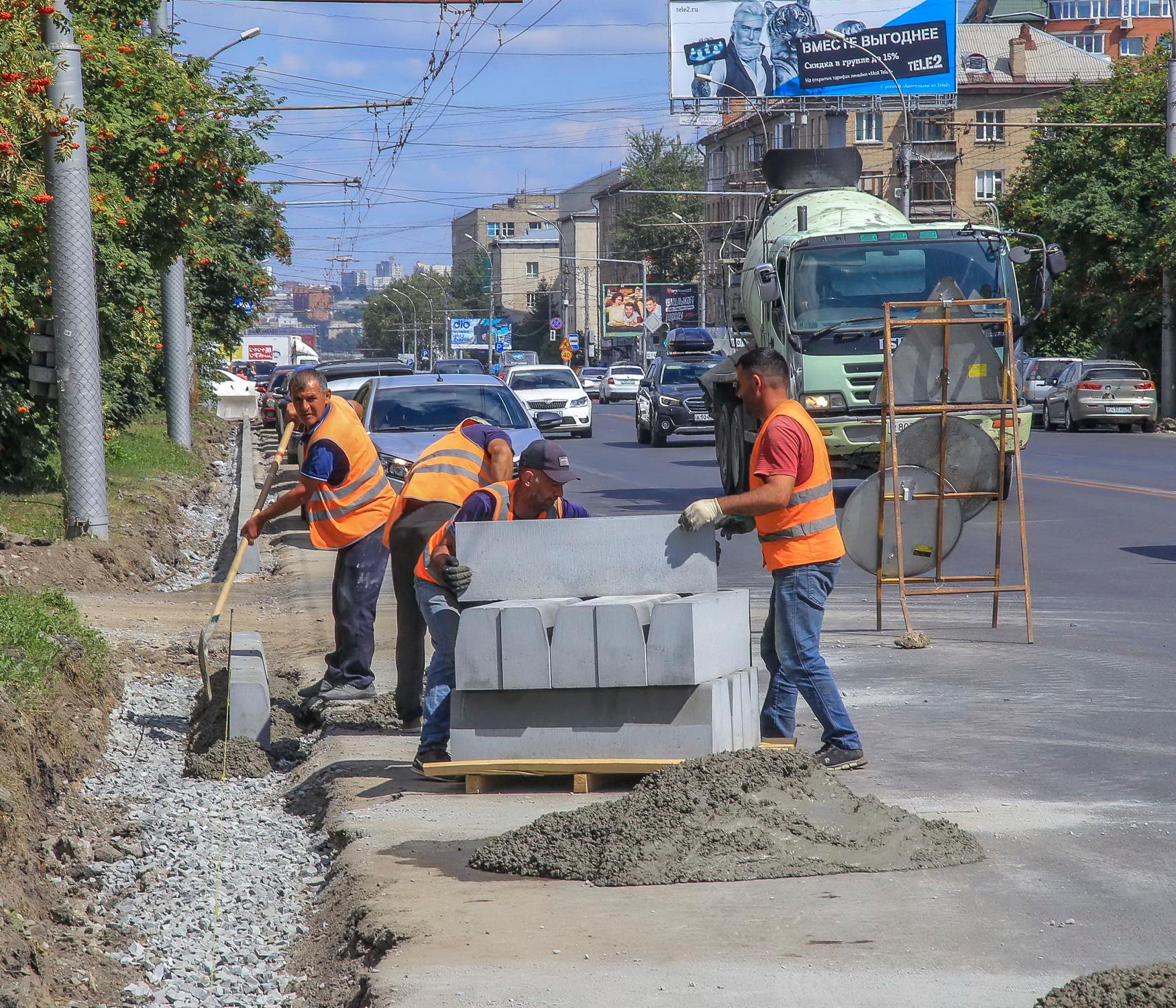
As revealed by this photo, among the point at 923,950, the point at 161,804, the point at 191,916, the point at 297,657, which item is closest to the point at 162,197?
the point at 297,657

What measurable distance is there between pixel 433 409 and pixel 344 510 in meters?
8.70

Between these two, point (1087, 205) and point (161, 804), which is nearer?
point (161, 804)

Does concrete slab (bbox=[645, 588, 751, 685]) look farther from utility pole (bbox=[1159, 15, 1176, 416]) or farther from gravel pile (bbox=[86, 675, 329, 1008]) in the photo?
utility pole (bbox=[1159, 15, 1176, 416])

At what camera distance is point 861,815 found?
18.4 ft

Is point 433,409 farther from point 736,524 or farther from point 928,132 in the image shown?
point 928,132

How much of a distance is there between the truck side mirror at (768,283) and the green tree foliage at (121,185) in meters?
6.29

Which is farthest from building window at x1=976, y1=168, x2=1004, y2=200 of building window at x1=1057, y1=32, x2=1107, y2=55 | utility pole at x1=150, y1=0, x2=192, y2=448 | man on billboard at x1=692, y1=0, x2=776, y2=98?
utility pole at x1=150, y1=0, x2=192, y2=448

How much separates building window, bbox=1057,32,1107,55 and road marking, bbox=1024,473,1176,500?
9068 cm

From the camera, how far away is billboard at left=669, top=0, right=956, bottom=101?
5456cm

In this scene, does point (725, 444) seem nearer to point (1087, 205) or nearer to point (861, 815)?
point (861, 815)

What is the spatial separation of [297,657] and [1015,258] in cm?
991

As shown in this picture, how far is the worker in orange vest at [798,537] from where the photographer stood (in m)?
6.72

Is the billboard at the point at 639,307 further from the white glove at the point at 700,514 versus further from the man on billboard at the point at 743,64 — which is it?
the white glove at the point at 700,514

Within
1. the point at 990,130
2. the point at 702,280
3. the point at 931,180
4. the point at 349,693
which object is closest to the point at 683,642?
the point at 349,693
